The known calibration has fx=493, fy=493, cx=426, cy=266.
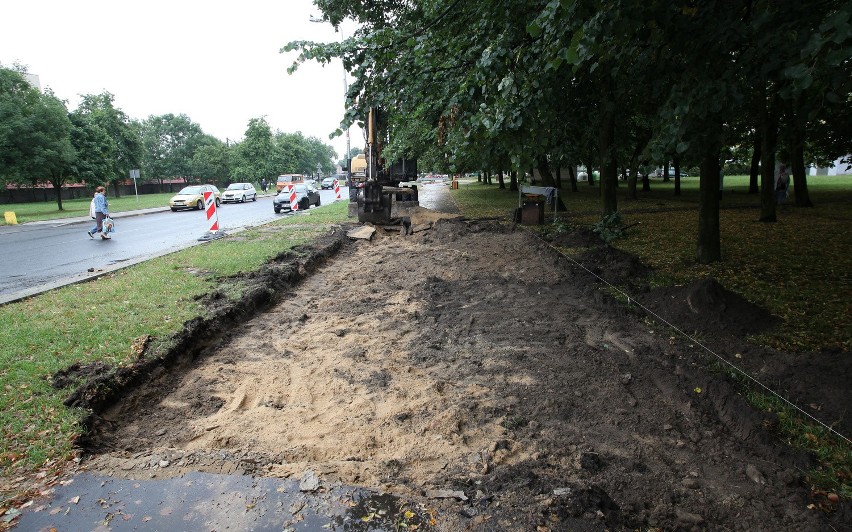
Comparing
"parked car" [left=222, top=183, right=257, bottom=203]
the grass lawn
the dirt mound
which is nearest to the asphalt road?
the grass lawn

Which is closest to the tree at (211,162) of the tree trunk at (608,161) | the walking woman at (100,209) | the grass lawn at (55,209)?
the grass lawn at (55,209)

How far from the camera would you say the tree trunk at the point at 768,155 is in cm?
1226

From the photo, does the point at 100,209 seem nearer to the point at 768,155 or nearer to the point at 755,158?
the point at 768,155

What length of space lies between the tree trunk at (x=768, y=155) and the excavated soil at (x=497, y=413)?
861 cm

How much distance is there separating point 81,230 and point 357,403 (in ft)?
59.7

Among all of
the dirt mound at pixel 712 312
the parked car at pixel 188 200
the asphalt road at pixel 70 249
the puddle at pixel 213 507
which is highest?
the parked car at pixel 188 200

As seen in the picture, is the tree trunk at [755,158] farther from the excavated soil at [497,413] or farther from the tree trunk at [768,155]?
the excavated soil at [497,413]

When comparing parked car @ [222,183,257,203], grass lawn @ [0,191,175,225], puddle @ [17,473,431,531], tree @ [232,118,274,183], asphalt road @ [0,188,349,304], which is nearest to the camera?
puddle @ [17,473,431,531]

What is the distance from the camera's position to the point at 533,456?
3344 millimetres

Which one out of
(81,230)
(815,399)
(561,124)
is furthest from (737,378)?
(81,230)

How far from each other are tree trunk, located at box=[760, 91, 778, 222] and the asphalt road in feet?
48.6

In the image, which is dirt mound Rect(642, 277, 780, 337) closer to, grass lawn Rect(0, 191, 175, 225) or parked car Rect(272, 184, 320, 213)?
parked car Rect(272, 184, 320, 213)

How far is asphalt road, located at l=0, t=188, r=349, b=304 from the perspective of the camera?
8.82 meters

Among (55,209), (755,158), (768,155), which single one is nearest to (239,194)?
(55,209)
